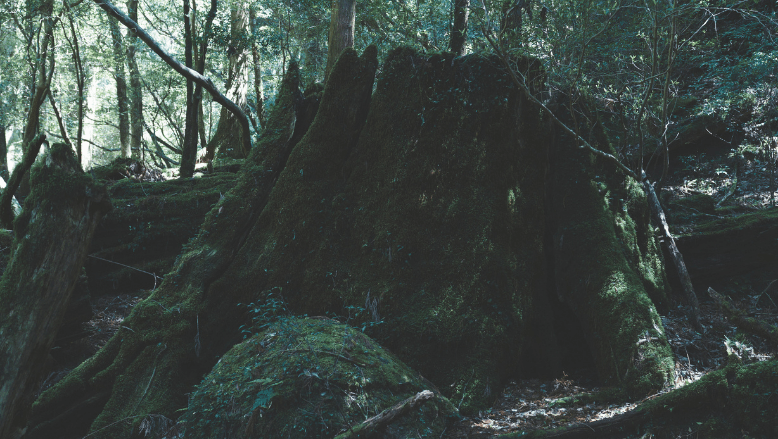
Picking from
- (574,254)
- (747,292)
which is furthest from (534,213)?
(747,292)

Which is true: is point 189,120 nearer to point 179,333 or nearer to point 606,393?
point 179,333

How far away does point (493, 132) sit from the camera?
20.5 ft

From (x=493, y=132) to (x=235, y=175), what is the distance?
6169mm

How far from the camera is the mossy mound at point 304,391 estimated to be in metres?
4.07

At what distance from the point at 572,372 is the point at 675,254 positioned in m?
2.33

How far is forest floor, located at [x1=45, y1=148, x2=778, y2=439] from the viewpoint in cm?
463

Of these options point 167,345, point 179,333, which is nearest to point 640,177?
point 179,333

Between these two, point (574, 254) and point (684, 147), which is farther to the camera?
point (684, 147)

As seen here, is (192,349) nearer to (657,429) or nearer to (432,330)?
(432,330)

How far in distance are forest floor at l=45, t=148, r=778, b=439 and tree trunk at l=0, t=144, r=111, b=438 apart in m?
2.21

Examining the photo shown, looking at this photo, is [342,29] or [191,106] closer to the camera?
[342,29]

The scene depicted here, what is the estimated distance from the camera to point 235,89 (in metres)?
15.0

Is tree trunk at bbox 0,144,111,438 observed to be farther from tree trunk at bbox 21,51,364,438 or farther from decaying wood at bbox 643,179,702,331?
decaying wood at bbox 643,179,702,331

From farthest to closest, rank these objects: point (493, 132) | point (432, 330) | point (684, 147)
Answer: point (684, 147) → point (493, 132) → point (432, 330)
